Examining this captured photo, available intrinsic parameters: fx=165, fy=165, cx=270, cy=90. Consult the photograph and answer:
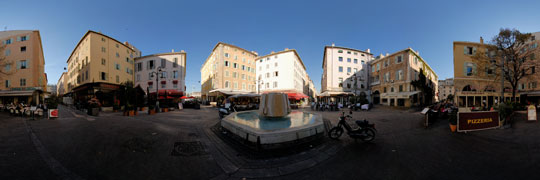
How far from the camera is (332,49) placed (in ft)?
116

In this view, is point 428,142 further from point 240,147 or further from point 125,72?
Result: point 125,72

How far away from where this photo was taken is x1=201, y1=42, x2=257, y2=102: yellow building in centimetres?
3306

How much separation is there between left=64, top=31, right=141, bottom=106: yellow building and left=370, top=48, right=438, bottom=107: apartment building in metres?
40.8

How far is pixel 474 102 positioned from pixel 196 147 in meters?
37.0

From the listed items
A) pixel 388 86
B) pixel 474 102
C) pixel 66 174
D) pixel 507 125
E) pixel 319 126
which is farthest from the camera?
pixel 388 86

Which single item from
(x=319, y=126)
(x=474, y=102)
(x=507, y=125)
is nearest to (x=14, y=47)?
(x=319, y=126)

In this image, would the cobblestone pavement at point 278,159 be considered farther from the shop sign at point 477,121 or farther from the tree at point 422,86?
the tree at point 422,86

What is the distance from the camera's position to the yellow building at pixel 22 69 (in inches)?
907

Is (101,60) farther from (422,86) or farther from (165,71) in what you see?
(422,86)

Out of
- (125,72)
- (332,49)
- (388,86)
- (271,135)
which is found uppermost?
(332,49)

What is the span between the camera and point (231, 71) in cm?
3453

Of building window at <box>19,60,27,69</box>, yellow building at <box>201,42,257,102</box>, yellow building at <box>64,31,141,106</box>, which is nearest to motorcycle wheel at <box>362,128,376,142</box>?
yellow building at <box>201,42,257,102</box>

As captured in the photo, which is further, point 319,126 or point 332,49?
point 332,49

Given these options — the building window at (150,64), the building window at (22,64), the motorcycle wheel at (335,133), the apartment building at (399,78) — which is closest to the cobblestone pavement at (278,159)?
the motorcycle wheel at (335,133)
